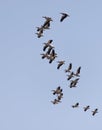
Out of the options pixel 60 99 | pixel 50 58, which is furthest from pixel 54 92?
pixel 50 58

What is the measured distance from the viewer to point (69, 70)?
A: 16688 centimetres

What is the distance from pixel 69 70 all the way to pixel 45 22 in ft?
70.8

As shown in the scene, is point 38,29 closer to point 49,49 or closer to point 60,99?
point 49,49

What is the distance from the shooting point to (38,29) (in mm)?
154750

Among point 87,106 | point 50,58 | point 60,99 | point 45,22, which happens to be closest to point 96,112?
point 87,106

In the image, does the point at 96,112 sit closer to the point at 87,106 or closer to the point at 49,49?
the point at 87,106

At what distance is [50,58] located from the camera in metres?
159

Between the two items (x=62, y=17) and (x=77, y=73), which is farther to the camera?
(x=77, y=73)

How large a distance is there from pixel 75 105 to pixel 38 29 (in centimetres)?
3658

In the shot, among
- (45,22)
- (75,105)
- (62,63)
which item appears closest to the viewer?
(45,22)

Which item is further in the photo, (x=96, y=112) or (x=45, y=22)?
(x=96, y=112)

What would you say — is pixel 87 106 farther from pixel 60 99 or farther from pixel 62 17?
pixel 62 17

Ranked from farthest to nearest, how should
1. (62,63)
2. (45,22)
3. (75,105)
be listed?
(75,105), (62,63), (45,22)

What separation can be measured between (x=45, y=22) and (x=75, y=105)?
38.8 meters
